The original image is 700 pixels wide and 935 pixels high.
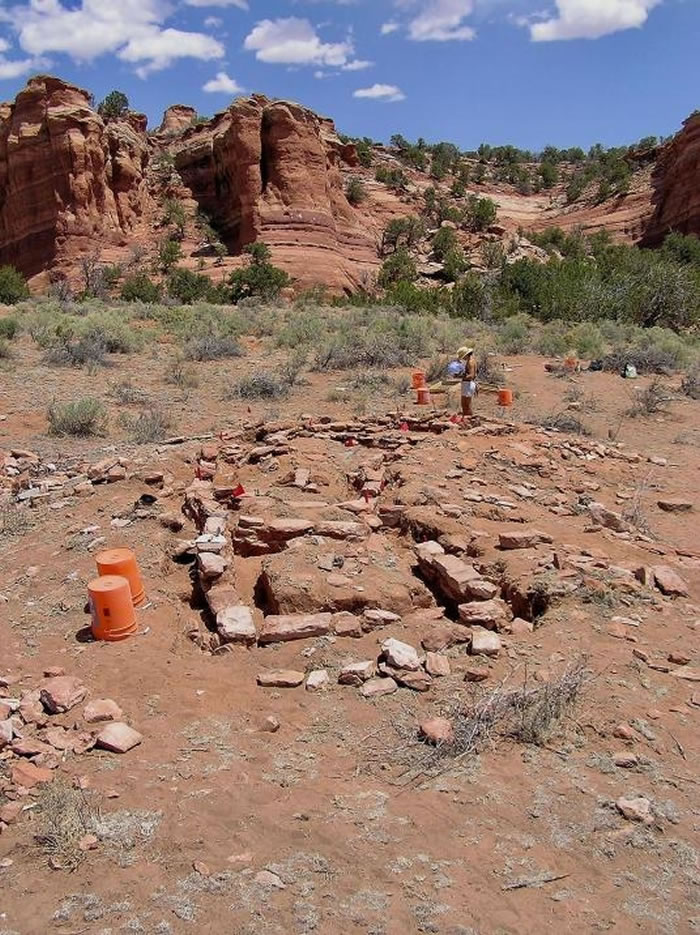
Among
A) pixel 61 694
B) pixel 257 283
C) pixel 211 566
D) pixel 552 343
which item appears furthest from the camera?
pixel 257 283

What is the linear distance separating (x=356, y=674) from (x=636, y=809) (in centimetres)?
161

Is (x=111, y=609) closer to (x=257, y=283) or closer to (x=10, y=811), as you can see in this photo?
(x=10, y=811)

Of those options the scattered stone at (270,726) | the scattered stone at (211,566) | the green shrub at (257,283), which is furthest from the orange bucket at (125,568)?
the green shrub at (257,283)

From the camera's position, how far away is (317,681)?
13.8 ft

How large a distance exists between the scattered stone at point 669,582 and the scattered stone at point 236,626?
295cm

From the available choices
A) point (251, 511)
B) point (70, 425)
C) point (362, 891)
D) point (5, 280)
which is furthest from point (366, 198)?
point (362, 891)

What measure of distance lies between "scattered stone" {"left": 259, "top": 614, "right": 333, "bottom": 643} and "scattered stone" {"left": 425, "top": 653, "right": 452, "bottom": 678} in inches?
27.7

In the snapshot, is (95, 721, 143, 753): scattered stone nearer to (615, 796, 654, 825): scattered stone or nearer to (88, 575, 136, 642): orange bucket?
(88, 575, 136, 642): orange bucket

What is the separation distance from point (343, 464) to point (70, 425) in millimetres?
4773

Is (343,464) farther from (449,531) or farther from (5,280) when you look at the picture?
(5,280)

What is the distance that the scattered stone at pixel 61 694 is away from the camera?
12.9ft

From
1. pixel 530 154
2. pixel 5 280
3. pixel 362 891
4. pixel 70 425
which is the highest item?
pixel 530 154

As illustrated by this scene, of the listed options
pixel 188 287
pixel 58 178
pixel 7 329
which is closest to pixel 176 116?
pixel 58 178

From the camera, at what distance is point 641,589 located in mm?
5215
